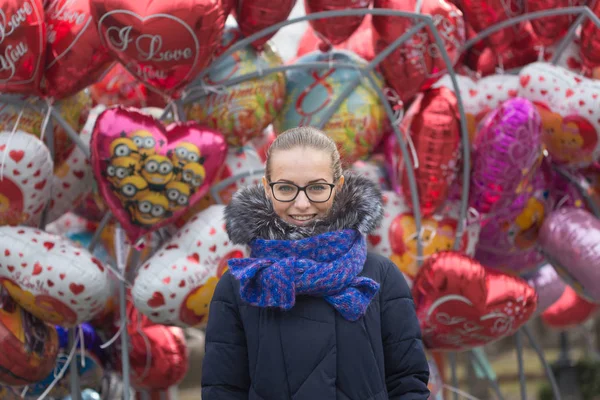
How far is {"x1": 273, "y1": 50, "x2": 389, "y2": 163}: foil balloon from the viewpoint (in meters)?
3.12

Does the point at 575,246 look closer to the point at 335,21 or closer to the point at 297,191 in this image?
the point at 335,21

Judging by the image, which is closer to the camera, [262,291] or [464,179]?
[262,291]

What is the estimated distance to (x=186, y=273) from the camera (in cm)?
274

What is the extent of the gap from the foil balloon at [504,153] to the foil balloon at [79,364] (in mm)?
1603

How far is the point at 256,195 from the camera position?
1.61 m

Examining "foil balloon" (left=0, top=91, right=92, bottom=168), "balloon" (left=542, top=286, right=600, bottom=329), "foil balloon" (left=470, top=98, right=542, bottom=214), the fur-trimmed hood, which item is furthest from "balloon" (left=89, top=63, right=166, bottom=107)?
"balloon" (left=542, top=286, right=600, bottom=329)

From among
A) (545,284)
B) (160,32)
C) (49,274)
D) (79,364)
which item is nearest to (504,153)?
(545,284)

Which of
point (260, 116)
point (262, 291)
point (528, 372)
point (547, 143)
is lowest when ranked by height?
point (528, 372)

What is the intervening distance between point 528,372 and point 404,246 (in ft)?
32.9

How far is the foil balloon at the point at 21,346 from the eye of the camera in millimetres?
2816

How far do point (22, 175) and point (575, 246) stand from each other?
2.02 metres

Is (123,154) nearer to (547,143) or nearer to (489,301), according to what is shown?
(489,301)

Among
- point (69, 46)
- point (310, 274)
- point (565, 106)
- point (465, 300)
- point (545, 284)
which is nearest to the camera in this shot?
point (310, 274)

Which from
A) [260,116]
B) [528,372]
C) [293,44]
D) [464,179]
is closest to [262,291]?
[260,116]
